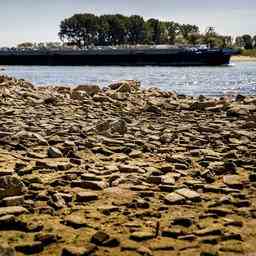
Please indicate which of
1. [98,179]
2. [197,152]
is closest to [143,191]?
[98,179]

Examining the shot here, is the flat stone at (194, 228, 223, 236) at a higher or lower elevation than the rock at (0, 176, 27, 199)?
lower

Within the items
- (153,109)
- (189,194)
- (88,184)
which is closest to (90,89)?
(153,109)

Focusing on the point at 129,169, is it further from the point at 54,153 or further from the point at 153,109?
the point at 153,109

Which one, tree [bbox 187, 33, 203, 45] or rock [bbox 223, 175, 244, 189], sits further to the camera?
tree [bbox 187, 33, 203, 45]

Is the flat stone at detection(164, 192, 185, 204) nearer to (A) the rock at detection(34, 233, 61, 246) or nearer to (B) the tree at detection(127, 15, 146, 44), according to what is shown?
(A) the rock at detection(34, 233, 61, 246)

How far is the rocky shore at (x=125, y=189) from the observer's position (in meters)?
4.66

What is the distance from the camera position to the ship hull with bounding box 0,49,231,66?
10269cm

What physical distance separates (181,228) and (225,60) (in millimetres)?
100853

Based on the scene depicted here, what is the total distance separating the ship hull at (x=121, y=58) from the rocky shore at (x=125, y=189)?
9166 centimetres

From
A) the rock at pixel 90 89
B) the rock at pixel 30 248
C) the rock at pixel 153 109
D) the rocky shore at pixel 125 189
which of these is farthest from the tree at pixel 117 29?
the rock at pixel 30 248

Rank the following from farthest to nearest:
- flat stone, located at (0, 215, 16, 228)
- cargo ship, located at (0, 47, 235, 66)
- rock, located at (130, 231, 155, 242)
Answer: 1. cargo ship, located at (0, 47, 235, 66)
2. flat stone, located at (0, 215, 16, 228)
3. rock, located at (130, 231, 155, 242)

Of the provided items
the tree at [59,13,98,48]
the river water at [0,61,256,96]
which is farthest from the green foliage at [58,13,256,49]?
the river water at [0,61,256,96]

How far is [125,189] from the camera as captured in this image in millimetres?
6410

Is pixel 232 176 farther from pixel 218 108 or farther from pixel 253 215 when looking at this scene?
pixel 218 108
